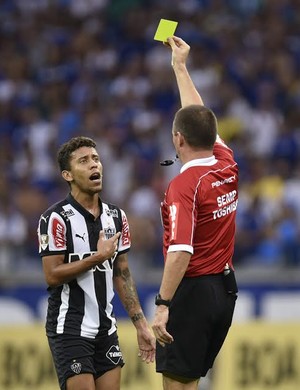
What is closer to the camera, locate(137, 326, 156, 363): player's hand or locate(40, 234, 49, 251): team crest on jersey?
locate(40, 234, 49, 251): team crest on jersey

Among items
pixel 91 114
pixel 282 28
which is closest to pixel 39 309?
pixel 91 114

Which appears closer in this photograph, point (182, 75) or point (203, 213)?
point (203, 213)

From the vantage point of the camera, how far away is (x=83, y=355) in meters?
7.27

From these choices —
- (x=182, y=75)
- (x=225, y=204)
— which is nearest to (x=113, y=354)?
(x=225, y=204)

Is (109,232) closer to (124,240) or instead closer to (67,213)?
(124,240)

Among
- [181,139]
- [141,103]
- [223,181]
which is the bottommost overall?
[223,181]

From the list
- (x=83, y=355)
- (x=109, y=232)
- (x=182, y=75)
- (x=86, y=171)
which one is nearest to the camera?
(x=83, y=355)

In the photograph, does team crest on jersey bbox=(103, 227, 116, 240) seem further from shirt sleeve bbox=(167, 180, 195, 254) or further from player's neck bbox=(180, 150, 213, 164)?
player's neck bbox=(180, 150, 213, 164)

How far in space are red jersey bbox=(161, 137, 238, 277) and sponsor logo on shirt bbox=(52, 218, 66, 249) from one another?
669 millimetres

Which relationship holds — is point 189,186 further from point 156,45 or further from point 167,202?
point 156,45

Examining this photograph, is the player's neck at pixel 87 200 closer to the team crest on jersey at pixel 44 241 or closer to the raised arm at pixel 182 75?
the team crest on jersey at pixel 44 241

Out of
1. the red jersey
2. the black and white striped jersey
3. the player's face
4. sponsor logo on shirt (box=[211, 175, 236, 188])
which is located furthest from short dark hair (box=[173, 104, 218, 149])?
the black and white striped jersey

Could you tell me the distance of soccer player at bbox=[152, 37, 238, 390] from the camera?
7.00m

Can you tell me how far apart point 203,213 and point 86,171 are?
2.78 ft
